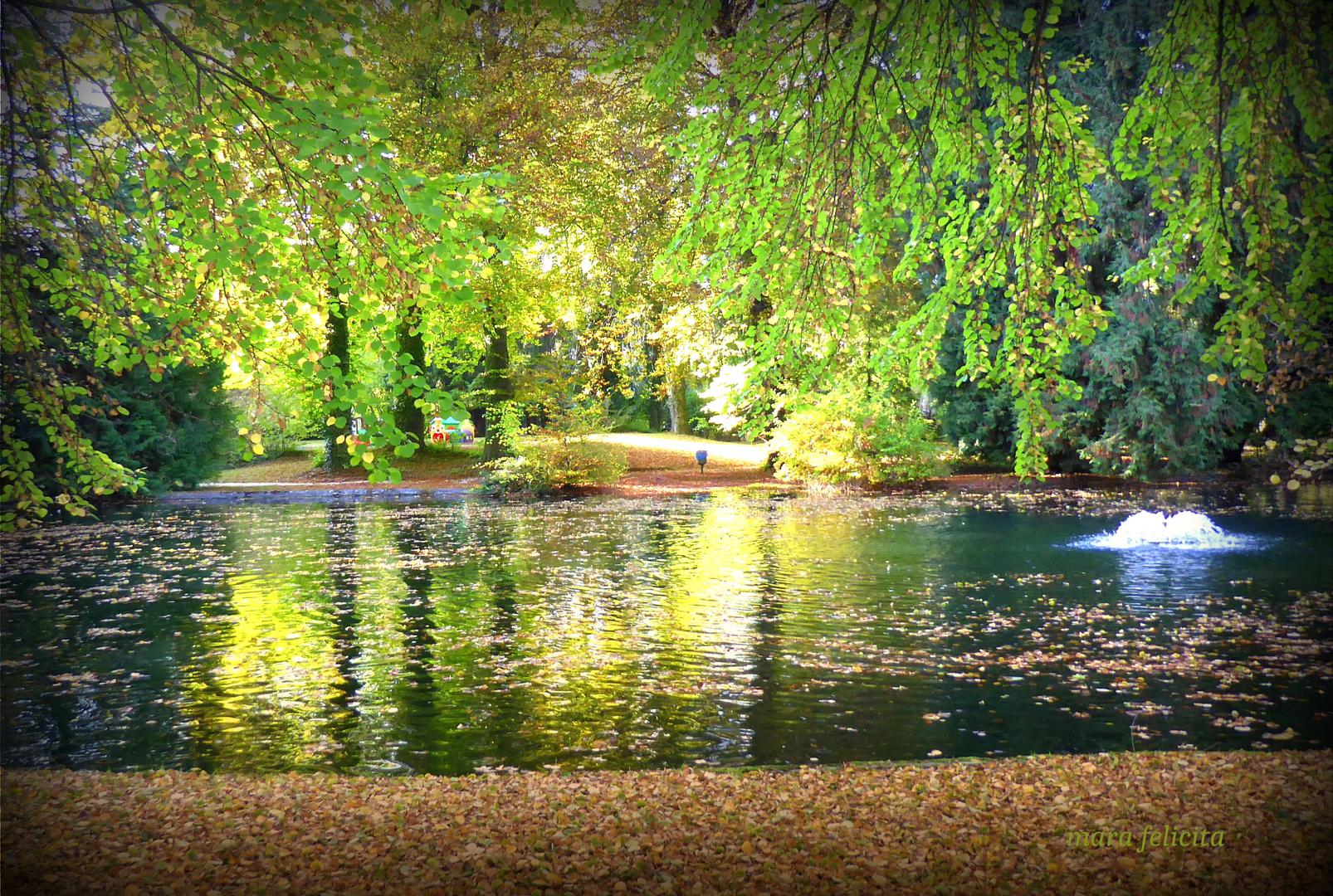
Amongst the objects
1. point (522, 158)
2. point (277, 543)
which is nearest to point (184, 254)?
point (277, 543)

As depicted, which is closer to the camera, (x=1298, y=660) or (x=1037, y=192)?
(x=1037, y=192)

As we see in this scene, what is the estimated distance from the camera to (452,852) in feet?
12.8

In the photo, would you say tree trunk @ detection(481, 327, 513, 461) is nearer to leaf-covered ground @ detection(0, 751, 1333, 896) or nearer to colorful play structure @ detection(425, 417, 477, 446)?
colorful play structure @ detection(425, 417, 477, 446)

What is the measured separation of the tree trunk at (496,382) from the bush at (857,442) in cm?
732

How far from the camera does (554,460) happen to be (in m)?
21.3

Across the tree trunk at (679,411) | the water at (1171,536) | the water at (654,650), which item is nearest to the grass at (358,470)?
the tree trunk at (679,411)

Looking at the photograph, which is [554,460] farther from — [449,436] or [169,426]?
[449,436]

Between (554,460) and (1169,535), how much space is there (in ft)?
41.0

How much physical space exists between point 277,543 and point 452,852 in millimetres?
11732

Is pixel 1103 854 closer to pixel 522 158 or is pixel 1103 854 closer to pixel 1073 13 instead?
pixel 522 158

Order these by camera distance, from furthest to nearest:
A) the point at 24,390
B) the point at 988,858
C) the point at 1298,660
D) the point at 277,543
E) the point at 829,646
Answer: the point at 277,543, the point at 829,646, the point at 1298,660, the point at 24,390, the point at 988,858

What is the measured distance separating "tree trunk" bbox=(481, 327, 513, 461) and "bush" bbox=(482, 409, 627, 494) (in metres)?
2.52

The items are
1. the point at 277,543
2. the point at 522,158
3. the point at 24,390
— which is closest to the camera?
the point at 24,390

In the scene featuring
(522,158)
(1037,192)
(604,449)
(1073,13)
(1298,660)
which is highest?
(1073,13)
